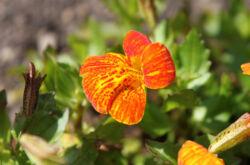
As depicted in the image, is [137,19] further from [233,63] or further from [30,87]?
[30,87]

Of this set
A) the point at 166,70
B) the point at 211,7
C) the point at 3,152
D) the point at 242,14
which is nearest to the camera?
the point at 166,70

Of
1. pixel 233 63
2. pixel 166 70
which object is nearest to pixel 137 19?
pixel 233 63

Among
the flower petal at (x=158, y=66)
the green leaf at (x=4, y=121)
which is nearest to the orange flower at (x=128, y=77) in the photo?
the flower petal at (x=158, y=66)

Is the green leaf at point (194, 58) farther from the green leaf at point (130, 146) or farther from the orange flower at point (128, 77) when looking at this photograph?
the green leaf at point (130, 146)

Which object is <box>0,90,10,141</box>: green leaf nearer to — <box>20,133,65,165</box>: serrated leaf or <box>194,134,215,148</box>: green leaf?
<box>20,133,65,165</box>: serrated leaf

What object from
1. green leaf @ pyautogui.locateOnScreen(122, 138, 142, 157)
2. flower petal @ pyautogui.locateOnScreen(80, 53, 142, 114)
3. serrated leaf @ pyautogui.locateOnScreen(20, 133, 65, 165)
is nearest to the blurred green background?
green leaf @ pyautogui.locateOnScreen(122, 138, 142, 157)

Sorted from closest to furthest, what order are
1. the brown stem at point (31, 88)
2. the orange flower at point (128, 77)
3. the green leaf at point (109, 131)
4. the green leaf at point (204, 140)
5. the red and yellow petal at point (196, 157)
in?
the red and yellow petal at point (196, 157)
the orange flower at point (128, 77)
the brown stem at point (31, 88)
the green leaf at point (204, 140)
the green leaf at point (109, 131)
